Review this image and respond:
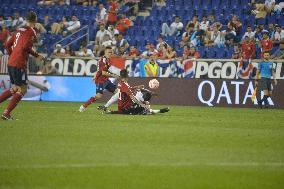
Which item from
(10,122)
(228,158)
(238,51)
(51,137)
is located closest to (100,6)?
(238,51)

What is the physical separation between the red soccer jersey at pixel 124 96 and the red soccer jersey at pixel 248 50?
930 cm

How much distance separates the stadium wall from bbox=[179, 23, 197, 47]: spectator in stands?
2.47 meters

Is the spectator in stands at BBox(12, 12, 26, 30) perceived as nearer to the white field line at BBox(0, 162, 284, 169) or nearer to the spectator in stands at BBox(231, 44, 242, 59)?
the spectator in stands at BBox(231, 44, 242, 59)

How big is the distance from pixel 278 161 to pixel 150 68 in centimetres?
2015

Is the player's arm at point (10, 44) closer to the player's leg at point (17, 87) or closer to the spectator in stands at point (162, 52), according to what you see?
the player's leg at point (17, 87)

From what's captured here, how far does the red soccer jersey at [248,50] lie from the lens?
2877cm

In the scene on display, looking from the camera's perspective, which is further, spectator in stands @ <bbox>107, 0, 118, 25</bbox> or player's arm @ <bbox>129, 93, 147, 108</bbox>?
spectator in stands @ <bbox>107, 0, 118, 25</bbox>

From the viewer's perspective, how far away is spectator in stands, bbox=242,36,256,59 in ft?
94.4

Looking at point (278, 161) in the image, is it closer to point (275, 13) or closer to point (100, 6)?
point (275, 13)

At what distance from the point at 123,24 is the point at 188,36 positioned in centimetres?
417

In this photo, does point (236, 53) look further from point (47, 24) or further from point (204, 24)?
point (47, 24)

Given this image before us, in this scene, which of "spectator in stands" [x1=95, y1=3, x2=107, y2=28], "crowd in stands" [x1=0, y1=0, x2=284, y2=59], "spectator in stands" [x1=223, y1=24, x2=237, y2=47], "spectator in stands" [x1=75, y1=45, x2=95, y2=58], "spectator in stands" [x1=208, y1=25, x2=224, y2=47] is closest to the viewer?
"crowd in stands" [x1=0, y1=0, x2=284, y2=59]

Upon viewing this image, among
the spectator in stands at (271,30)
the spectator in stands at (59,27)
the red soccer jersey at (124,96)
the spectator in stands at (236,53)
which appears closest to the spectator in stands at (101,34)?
the spectator in stands at (59,27)

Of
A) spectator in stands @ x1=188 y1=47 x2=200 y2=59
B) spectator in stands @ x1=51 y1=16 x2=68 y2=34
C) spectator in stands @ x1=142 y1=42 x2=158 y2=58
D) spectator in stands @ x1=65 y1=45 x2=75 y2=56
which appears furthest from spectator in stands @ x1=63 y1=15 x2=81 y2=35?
spectator in stands @ x1=188 y1=47 x2=200 y2=59
